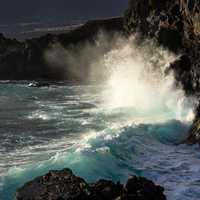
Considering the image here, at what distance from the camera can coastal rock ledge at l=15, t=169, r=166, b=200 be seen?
13.1 meters

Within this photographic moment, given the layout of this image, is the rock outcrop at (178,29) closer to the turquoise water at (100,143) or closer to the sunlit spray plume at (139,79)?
the sunlit spray plume at (139,79)

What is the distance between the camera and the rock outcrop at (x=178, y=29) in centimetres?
2983

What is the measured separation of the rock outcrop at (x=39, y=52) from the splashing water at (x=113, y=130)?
1752cm

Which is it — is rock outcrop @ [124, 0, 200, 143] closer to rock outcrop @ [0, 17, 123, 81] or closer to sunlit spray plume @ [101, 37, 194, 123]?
sunlit spray plume @ [101, 37, 194, 123]

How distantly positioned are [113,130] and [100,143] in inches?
101

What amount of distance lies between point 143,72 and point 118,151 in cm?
2216

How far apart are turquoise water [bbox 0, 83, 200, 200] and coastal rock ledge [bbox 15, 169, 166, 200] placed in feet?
7.69

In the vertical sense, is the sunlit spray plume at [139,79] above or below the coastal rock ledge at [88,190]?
below

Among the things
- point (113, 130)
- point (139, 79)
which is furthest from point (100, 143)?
point (139, 79)

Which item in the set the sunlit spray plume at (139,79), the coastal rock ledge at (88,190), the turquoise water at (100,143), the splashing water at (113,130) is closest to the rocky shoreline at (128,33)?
the coastal rock ledge at (88,190)

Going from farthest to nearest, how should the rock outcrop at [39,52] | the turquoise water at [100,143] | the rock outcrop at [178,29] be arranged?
1. the rock outcrop at [39,52]
2. the rock outcrop at [178,29]
3. the turquoise water at [100,143]

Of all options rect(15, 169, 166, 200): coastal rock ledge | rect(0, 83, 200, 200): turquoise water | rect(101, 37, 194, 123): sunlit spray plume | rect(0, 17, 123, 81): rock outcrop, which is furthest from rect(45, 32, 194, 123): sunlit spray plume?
rect(15, 169, 166, 200): coastal rock ledge

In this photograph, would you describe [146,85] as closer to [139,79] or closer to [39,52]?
[139,79]

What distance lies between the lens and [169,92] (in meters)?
34.2
